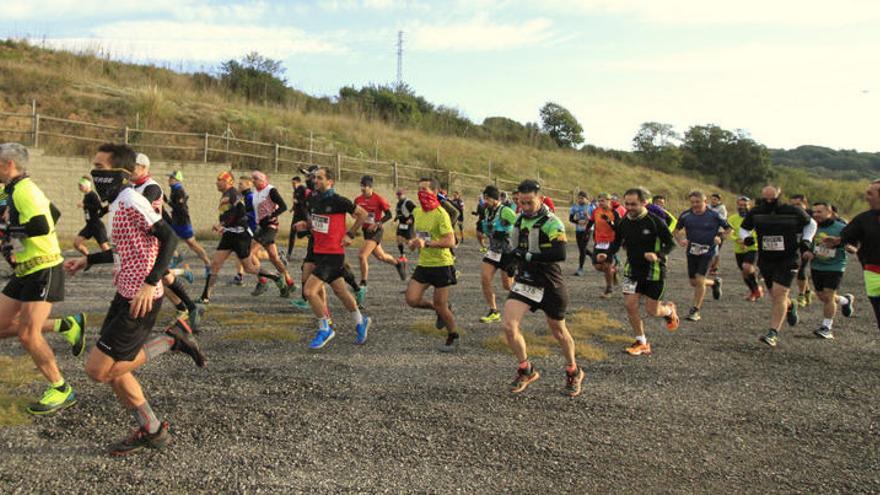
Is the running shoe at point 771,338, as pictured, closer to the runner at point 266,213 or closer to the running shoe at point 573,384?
the running shoe at point 573,384

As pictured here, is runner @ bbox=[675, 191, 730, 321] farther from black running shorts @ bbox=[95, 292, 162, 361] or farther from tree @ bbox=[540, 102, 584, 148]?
tree @ bbox=[540, 102, 584, 148]

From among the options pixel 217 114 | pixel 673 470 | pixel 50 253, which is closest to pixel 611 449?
pixel 673 470

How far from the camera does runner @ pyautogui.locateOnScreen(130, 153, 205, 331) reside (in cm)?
585

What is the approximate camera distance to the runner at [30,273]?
4562mm

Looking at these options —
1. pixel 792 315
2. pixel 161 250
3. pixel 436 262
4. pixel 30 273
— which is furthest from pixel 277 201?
pixel 792 315

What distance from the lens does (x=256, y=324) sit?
8.12 metres

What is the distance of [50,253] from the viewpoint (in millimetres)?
4812

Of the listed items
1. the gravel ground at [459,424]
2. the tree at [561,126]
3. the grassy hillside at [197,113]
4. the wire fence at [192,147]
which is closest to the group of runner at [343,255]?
the gravel ground at [459,424]

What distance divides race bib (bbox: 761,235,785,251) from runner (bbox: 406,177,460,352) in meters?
4.65

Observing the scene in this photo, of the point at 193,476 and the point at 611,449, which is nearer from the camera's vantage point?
the point at 193,476

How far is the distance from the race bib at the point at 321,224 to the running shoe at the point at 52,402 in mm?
3232

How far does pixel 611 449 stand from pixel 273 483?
2.57 metres

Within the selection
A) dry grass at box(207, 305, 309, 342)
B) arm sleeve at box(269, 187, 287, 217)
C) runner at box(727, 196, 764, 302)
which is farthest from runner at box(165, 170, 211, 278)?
runner at box(727, 196, 764, 302)

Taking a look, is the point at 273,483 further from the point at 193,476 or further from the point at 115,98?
the point at 115,98
